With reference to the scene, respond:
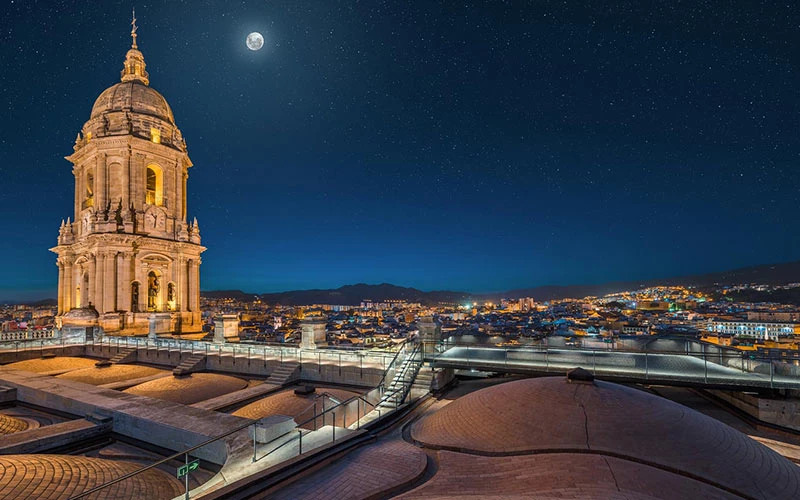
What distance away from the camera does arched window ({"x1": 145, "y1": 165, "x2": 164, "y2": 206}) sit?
39.5 m

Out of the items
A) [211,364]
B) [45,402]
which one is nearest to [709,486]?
[45,402]

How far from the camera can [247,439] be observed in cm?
923

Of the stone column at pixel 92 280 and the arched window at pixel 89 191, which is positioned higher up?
the arched window at pixel 89 191

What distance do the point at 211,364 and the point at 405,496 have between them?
65.7 ft

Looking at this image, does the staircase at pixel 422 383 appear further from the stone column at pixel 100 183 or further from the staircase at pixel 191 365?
the stone column at pixel 100 183

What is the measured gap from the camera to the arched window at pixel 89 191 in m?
39.3

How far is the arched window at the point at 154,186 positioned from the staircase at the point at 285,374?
27.1 metres

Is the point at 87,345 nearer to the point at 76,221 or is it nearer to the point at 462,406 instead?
the point at 76,221

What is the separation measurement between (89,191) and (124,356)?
21920mm

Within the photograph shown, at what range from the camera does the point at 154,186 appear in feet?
135

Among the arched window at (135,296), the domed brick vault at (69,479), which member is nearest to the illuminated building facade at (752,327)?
the arched window at (135,296)

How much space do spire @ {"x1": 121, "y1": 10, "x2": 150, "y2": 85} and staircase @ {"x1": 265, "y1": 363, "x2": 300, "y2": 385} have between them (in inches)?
1449

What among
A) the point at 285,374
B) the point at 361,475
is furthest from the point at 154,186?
the point at 361,475

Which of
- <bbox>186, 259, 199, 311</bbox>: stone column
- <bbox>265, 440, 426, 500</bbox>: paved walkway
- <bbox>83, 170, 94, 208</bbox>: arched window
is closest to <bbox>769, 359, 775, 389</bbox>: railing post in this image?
<bbox>265, 440, 426, 500</bbox>: paved walkway
